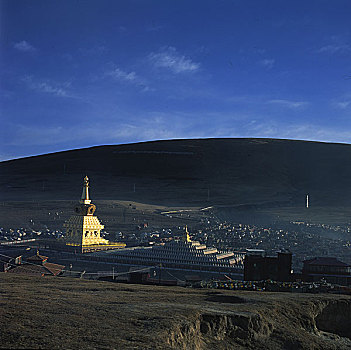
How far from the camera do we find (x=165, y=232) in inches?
1949

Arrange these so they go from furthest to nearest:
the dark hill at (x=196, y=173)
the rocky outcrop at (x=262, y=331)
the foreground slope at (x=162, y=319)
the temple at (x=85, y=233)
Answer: the dark hill at (x=196, y=173), the temple at (x=85, y=233), the rocky outcrop at (x=262, y=331), the foreground slope at (x=162, y=319)

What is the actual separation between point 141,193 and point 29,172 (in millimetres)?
34503

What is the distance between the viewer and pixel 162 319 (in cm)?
904

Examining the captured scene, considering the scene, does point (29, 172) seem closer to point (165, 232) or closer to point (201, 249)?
point (165, 232)

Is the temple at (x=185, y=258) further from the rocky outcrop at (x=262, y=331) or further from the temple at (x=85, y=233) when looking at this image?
the rocky outcrop at (x=262, y=331)

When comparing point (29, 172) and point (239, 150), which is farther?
point (239, 150)

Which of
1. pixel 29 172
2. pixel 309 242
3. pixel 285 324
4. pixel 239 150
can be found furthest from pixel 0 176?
pixel 285 324

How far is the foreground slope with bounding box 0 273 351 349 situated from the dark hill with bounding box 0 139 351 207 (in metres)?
63.7

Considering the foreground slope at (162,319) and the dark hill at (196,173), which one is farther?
the dark hill at (196,173)

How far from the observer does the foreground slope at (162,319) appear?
25.4ft

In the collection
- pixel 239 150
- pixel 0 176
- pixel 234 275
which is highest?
pixel 239 150

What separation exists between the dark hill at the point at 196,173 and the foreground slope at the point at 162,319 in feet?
209

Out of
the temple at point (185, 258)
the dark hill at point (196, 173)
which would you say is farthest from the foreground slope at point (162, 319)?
the dark hill at point (196, 173)

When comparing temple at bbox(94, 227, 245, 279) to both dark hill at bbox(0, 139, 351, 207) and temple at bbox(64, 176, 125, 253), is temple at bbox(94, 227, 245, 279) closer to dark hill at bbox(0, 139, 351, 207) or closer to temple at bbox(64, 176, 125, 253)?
temple at bbox(64, 176, 125, 253)
